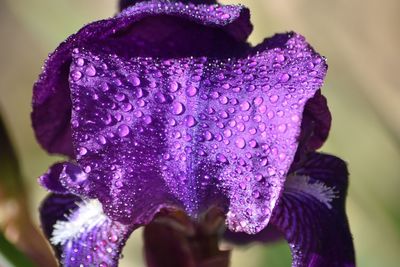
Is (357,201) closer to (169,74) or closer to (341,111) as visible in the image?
(341,111)

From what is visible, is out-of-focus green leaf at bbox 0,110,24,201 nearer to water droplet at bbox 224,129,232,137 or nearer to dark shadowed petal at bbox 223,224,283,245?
dark shadowed petal at bbox 223,224,283,245

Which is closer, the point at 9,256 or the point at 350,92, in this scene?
the point at 9,256

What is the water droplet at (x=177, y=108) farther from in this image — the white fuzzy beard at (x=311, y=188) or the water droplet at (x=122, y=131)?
the white fuzzy beard at (x=311, y=188)

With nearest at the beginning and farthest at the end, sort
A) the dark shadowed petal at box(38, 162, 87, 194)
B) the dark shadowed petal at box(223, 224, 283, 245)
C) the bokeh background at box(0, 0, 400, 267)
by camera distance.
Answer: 1. the dark shadowed petal at box(38, 162, 87, 194)
2. the dark shadowed petal at box(223, 224, 283, 245)
3. the bokeh background at box(0, 0, 400, 267)

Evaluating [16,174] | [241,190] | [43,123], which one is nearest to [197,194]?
[241,190]

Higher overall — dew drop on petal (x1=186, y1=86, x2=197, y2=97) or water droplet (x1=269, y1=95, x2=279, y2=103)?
water droplet (x1=269, y1=95, x2=279, y2=103)

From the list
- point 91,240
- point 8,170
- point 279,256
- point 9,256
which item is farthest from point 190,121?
point 279,256

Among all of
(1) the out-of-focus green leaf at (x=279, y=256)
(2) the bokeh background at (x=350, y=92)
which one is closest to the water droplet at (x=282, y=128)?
(2) the bokeh background at (x=350, y=92)

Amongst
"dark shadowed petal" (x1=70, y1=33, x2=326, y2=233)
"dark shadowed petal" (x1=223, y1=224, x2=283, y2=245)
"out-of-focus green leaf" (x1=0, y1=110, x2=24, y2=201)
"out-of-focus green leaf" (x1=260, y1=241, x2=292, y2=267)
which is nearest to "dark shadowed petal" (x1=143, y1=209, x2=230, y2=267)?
"dark shadowed petal" (x1=223, y1=224, x2=283, y2=245)

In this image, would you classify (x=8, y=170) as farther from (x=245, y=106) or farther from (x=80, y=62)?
(x=245, y=106)
